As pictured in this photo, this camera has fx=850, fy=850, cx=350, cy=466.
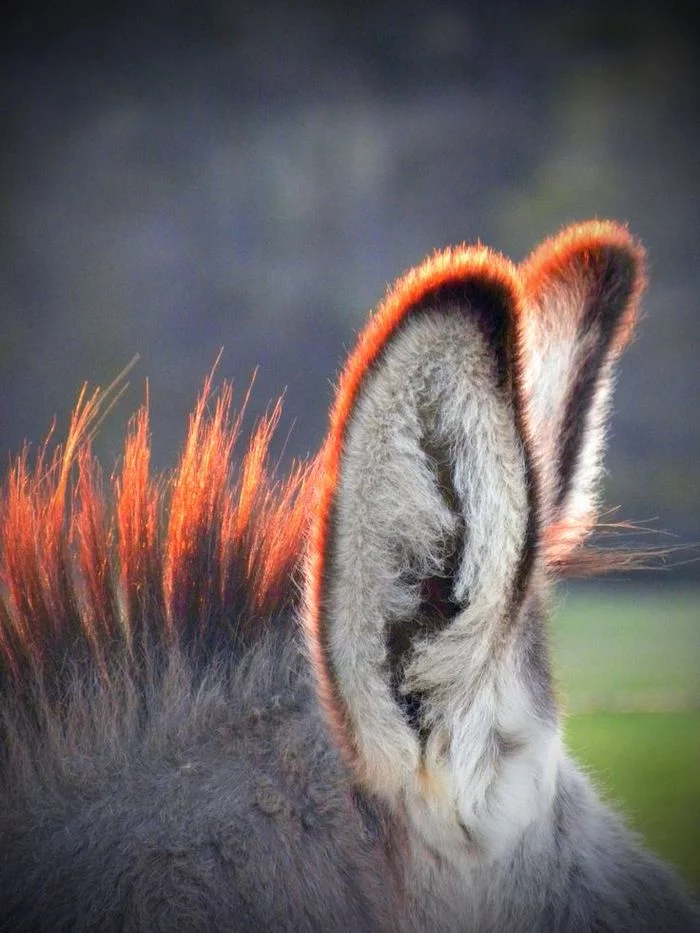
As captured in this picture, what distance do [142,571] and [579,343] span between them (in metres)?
0.48

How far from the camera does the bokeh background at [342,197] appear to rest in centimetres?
147

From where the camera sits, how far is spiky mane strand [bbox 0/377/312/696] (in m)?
0.78

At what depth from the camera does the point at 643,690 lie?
5.04ft

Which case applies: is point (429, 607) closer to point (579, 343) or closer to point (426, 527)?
point (426, 527)

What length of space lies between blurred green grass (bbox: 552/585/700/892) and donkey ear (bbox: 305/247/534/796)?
32.0 inches

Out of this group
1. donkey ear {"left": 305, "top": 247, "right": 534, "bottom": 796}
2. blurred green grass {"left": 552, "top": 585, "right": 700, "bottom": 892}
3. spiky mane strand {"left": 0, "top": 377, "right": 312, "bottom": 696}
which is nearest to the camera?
donkey ear {"left": 305, "top": 247, "right": 534, "bottom": 796}

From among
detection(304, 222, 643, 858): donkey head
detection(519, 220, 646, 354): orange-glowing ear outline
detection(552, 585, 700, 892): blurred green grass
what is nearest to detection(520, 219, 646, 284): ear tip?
detection(519, 220, 646, 354): orange-glowing ear outline

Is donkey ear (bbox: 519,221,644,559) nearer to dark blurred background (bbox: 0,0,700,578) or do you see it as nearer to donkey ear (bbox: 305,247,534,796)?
donkey ear (bbox: 305,247,534,796)

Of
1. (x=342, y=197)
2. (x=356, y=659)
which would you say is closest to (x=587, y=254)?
(x=356, y=659)

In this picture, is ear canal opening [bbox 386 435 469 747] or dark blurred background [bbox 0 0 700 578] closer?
ear canal opening [bbox 386 435 469 747]

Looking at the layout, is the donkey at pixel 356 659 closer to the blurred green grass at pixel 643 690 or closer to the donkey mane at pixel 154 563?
the donkey mane at pixel 154 563

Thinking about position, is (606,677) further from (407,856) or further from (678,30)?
(678,30)

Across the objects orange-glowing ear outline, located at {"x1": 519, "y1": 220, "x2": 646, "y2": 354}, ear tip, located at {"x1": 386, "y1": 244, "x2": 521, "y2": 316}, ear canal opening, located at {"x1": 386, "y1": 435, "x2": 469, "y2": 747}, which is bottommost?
ear canal opening, located at {"x1": 386, "y1": 435, "x2": 469, "y2": 747}

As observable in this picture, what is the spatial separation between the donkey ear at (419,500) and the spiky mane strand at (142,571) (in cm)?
18
